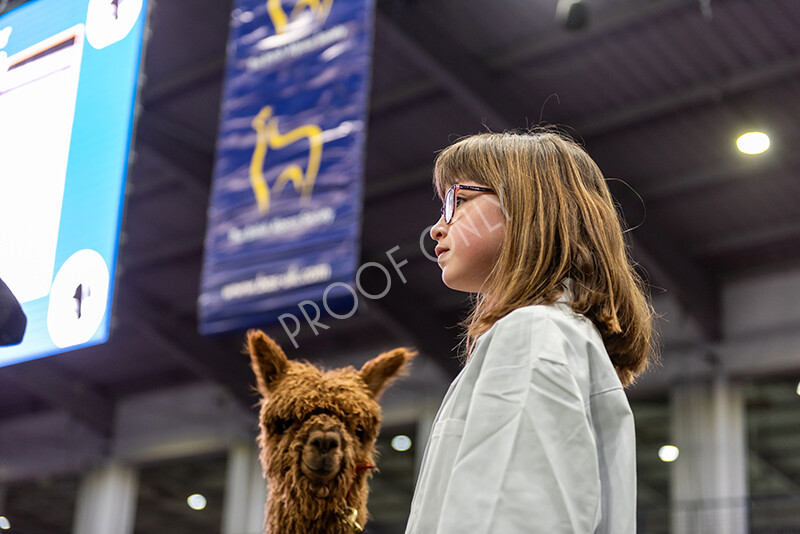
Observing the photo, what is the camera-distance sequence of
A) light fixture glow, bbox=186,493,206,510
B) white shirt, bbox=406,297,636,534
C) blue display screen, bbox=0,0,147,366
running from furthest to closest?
light fixture glow, bbox=186,493,206,510 → blue display screen, bbox=0,0,147,366 → white shirt, bbox=406,297,636,534

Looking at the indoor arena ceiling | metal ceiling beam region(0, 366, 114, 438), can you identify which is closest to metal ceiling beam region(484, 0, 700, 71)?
the indoor arena ceiling

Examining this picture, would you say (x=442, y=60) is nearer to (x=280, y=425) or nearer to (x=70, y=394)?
(x=280, y=425)

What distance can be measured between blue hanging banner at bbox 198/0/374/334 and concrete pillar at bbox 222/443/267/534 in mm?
9829

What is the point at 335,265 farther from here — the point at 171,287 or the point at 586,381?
the point at 171,287

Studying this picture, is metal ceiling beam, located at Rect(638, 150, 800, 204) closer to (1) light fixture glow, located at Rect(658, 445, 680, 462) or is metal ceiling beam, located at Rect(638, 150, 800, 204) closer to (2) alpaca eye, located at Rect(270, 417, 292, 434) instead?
(1) light fixture glow, located at Rect(658, 445, 680, 462)

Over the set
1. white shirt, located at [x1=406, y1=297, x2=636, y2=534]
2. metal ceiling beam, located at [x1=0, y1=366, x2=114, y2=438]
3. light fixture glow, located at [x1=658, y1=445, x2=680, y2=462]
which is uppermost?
metal ceiling beam, located at [x1=0, y1=366, x2=114, y2=438]

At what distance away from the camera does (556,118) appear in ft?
28.9

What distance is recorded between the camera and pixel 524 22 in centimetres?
794

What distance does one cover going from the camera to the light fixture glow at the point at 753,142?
326 inches

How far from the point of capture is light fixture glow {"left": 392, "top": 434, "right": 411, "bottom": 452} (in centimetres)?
1400

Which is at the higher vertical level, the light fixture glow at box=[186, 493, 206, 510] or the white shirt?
the light fixture glow at box=[186, 493, 206, 510]

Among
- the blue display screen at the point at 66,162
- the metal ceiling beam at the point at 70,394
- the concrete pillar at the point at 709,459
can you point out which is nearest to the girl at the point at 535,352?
the blue display screen at the point at 66,162

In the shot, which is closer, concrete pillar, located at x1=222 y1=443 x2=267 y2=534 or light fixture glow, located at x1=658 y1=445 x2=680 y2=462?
light fixture glow, located at x1=658 y1=445 x2=680 y2=462

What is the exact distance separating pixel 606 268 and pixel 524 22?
698cm
